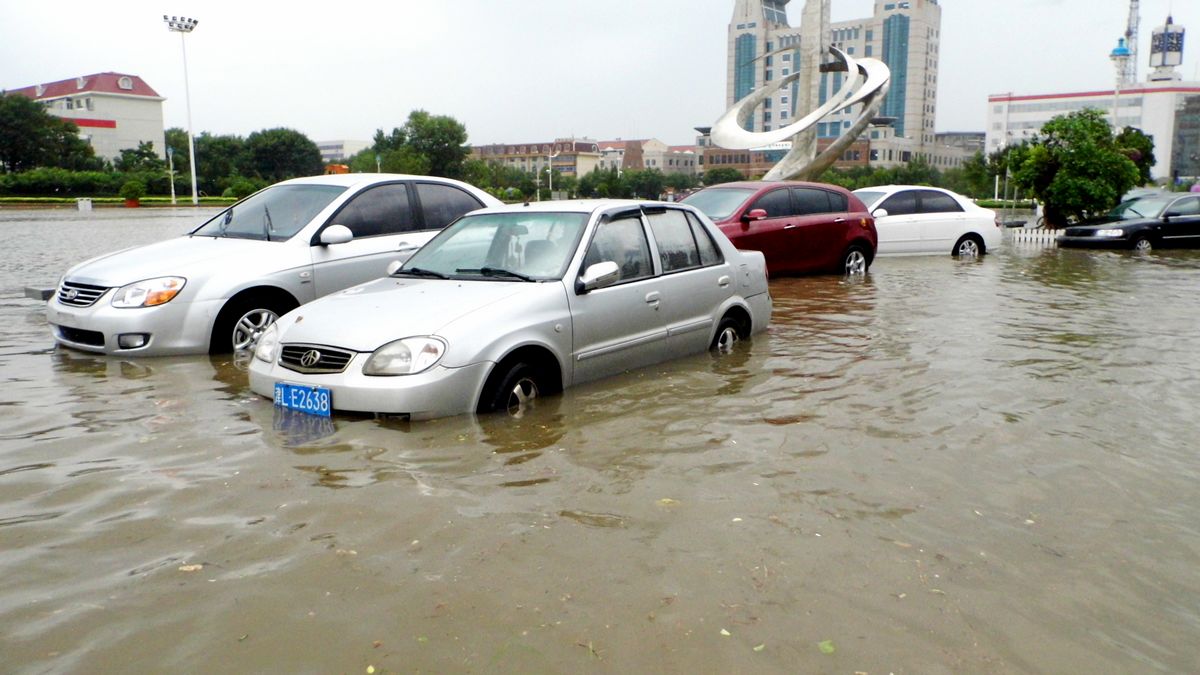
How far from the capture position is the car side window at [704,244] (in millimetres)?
7598

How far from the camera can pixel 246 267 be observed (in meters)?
7.68

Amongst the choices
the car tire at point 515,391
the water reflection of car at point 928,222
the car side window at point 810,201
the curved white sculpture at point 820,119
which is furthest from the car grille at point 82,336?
the curved white sculpture at point 820,119

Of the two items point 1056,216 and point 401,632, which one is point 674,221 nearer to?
point 401,632

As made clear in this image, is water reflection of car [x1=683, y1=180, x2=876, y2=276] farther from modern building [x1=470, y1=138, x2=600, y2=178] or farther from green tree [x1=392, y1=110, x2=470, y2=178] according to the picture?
modern building [x1=470, y1=138, x2=600, y2=178]

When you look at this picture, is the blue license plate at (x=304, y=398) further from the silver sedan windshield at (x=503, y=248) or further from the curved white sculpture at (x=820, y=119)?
the curved white sculpture at (x=820, y=119)

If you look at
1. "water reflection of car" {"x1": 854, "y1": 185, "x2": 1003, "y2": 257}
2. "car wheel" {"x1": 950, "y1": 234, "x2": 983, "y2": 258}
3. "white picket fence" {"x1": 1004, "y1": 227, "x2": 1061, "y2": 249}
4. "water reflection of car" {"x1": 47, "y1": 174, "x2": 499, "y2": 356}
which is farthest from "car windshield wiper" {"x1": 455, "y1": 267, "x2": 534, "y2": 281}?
"white picket fence" {"x1": 1004, "y1": 227, "x2": 1061, "y2": 249}

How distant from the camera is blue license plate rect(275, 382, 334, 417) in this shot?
212 inches

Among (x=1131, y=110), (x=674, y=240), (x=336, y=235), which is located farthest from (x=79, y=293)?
(x=1131, y=110)

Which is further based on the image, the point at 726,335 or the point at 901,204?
the point at 901,204

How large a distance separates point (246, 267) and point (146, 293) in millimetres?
760

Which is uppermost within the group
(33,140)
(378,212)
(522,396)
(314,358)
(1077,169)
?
(33,140)

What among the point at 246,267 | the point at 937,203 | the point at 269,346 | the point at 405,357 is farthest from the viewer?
the point at 937,203

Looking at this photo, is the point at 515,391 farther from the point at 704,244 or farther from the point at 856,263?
the point at 856,263

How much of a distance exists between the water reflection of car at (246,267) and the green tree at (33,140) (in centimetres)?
8516
